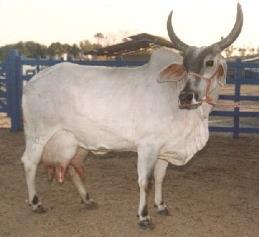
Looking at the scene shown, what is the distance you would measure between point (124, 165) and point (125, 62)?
3.37 meters

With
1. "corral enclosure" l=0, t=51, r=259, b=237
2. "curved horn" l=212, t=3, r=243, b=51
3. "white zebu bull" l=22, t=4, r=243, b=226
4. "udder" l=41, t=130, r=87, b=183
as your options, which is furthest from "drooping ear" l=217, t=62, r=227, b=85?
"udder" l=41, t=130, r=87, b=183

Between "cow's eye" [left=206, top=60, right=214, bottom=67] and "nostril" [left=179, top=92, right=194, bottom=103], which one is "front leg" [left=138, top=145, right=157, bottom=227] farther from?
"cow's eye" [left=206, top=60, right=214, bottom=67]

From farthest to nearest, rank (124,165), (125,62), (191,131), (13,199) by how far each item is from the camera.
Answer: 1. (125,62)
2. (124,165)
3. (13,199)
4. (191,131)

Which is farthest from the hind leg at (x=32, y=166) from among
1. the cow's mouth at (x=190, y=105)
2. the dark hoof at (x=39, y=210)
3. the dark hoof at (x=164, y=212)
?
the cow's mouth at (x=190, y=105)

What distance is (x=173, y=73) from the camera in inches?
190

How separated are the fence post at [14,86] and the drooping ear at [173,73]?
6.78m

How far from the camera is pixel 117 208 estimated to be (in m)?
5.58

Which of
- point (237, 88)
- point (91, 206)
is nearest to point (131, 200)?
point (91, 206)

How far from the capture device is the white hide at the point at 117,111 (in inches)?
190

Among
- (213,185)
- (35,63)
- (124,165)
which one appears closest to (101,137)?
(213,185)

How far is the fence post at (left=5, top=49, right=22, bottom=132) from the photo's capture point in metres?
11.0

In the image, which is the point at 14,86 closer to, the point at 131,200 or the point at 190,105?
the point at 131,200

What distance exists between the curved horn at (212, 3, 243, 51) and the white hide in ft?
1.81

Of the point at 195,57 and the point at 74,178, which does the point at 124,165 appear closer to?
the point at 74,178
